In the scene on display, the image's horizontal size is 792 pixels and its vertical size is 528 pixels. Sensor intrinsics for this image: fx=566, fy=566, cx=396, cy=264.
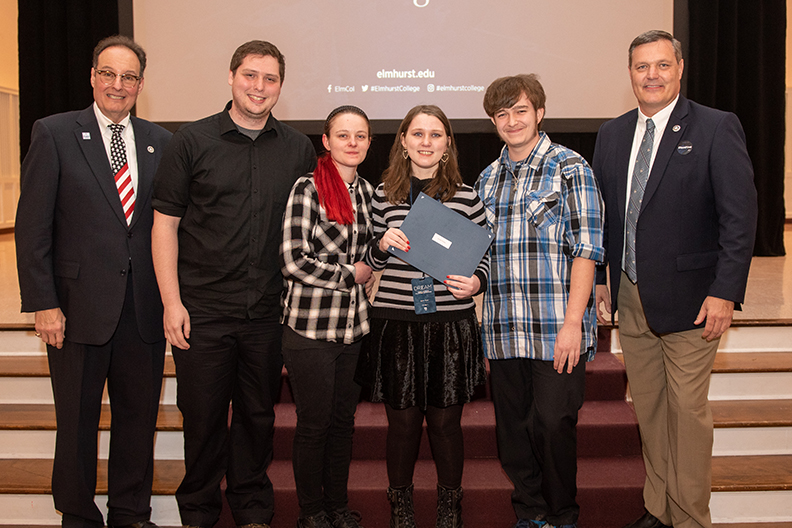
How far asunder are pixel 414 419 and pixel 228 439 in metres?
0.76

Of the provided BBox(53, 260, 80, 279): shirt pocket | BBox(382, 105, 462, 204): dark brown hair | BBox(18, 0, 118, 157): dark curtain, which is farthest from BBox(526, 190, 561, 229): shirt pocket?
BBox(18, 0, 118, 157): dark curtain

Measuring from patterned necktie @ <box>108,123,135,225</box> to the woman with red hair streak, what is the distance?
0.65 meters

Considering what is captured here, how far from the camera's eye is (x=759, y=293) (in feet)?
13.1

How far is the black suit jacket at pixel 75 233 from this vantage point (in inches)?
80.0

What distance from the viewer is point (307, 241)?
1928 millimetres

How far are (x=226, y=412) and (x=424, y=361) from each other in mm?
816

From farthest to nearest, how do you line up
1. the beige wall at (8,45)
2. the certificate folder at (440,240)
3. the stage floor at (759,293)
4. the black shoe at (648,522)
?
the beige wall at (8,45) → the stage floor at (759,293) → the black shoe at (648,522) → the certificate folder at (440,240)

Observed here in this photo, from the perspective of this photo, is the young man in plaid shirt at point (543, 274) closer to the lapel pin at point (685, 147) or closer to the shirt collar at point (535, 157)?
the shirt collar at point (535, 157)

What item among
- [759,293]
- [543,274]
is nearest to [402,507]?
[543,274]

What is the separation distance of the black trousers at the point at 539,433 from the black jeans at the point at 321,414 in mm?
563

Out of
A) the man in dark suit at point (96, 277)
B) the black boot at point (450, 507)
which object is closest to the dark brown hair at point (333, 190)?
the man in dark suit at point (96, 277)

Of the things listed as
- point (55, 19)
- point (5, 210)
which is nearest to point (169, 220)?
point (55, 19)

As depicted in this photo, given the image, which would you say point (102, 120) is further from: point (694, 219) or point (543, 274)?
point (694, 219)

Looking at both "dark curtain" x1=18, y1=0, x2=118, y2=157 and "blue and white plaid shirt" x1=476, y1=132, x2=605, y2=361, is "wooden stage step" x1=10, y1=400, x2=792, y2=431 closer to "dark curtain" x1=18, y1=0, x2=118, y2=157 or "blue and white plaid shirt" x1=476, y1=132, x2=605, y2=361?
"blue and white plaid shirt" x1=476, y1=132, x2=605, y2=361
